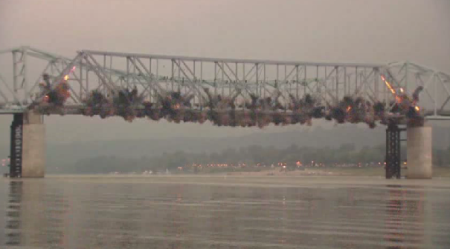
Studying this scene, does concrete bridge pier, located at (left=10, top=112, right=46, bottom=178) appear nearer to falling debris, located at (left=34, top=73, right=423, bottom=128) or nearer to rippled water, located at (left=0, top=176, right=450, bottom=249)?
falling debris, located at (left=34, top=73, right=423, bottom=128)

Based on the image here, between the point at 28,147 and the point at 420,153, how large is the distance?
44.3m

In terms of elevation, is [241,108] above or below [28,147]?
above

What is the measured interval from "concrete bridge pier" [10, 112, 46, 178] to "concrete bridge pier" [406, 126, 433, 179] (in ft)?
139

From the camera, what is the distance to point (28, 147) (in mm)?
70750

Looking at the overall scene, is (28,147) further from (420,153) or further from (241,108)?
(420,153)

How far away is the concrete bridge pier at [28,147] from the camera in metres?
70.9

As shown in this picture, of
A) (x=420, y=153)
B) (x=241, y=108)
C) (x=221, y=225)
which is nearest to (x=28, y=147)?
(x=241, y=108)

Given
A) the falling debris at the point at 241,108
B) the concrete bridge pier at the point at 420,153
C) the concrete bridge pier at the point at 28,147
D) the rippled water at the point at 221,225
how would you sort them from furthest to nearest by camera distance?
the concrete bridge pier at the point at 420,153, the falling debris at the point at 241,108, the concrete bridge pier at the point at 28,147, the rippled water at the point at 221,225

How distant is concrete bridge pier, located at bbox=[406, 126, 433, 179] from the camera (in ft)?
280

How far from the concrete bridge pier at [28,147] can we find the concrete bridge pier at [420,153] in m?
42.3

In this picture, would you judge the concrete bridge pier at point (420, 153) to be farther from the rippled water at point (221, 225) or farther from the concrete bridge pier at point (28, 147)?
the rippled water at point (221, 225)

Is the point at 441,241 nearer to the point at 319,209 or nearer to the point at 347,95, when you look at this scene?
the point at 319,209

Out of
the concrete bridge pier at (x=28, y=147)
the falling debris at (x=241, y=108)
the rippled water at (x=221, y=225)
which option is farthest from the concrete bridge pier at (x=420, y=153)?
the rippled water at (x=221, y=225)

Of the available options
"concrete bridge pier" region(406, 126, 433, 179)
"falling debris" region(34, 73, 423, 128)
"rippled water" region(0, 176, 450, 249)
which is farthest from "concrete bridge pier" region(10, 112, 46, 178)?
"rippled water" region(0, 176, 450, 249)
